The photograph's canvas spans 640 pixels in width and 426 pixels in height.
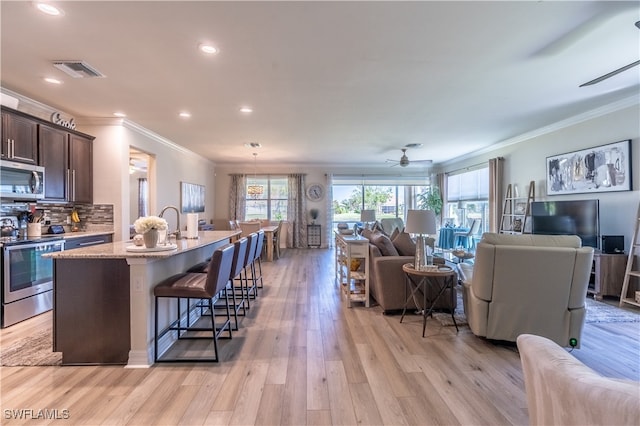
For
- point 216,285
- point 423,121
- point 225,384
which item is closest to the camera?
point 225,384

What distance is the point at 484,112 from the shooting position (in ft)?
14.8

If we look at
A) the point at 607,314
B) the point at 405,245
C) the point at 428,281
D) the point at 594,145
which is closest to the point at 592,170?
the point at 594,145

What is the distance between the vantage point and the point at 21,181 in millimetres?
3570

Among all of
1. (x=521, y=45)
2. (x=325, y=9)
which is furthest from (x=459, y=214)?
(x=325, y=9)

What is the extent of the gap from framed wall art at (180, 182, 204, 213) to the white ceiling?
2.13 m

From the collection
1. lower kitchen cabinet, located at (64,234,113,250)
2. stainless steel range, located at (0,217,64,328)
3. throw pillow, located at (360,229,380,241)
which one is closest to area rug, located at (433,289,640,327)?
throw pillow, located at (360,229,380,241)

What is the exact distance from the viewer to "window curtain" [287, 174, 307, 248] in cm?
945

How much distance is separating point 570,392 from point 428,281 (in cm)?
281

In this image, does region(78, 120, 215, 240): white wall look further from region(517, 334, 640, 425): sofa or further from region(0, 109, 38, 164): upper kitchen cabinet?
region(517, 334, 640, 425): sofa

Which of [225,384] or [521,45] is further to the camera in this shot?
[521,45]

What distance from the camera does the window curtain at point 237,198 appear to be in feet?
31.0

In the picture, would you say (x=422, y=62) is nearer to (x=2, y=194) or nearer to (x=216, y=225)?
(x=2, y=194)

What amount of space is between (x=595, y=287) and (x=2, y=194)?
286 inches

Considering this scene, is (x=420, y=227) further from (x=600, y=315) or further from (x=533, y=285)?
(x=600, y=315)
